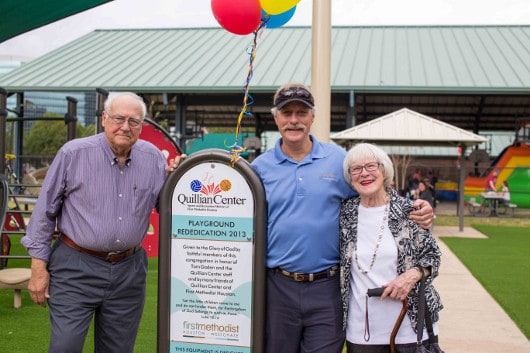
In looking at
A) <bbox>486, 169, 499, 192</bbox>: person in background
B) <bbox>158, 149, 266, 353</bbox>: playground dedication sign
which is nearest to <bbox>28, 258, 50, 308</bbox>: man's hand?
<bbox>158, 149, 266, 353</bbox>: playground dedication sign

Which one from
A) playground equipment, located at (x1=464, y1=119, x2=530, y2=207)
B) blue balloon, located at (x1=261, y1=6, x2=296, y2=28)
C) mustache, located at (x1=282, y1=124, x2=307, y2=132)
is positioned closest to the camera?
mustache, located at (x1=282, y1=124, x2=307, y2=132)

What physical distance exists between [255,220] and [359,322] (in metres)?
0.79

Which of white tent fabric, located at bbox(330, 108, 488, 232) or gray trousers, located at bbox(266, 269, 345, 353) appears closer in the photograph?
gray trousers, located at bbox(266, 269, 345, 353)

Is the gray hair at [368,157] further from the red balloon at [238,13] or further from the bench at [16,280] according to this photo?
the bench at [16,280]

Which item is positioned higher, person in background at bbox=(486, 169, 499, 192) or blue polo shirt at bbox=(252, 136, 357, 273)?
person in background at bbox=(486, 169, 499, 192)

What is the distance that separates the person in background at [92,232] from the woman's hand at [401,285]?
57.3 inches

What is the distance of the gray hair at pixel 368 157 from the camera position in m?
2.92

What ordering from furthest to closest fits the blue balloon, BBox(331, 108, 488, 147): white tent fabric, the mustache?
BBox(331, 108, 488, 147): white tent fabric < the blue balloon < the mustache

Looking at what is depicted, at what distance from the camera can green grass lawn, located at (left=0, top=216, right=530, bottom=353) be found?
538 cm

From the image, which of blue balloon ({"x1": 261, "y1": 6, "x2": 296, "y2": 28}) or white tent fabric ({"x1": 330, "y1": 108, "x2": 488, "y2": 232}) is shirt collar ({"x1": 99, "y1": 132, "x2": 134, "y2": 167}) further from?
white tent fabric ({"x1": 330, "y1": 108, "x2": 488, "y2": 232})

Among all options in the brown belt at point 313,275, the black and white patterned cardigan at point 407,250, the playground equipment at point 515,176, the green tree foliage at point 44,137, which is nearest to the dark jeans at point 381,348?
the black and white patterned cardigan at point 407,250

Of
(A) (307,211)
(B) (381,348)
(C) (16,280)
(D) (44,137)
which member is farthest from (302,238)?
(D) (44,137)

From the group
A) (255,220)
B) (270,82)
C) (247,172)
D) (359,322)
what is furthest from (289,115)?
(270,82)

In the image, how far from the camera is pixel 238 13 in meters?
3.49
